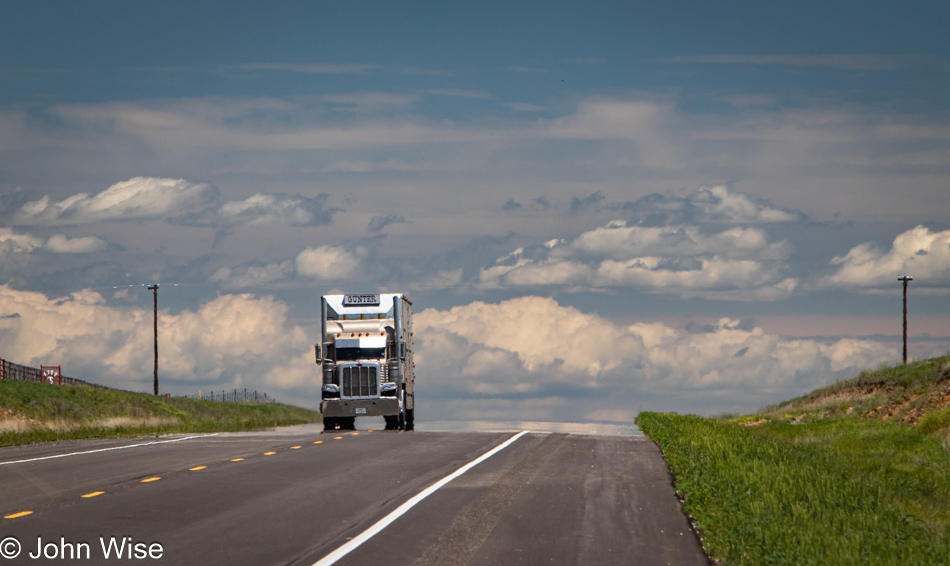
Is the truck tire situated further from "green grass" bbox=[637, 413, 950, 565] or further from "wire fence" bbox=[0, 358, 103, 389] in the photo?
"wire fence" bbox=[0, 358, 103, 389]

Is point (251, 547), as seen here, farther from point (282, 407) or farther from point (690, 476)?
point (282, 407)

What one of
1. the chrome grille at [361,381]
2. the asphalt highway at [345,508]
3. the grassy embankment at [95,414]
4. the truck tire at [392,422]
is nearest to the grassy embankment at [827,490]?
the asphalt highway at [345,508]

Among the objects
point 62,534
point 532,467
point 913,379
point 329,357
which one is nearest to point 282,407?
point 329,357

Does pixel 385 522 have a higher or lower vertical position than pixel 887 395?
higher

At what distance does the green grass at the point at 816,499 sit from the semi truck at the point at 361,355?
12.1 meters

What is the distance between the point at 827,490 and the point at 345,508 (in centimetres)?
677

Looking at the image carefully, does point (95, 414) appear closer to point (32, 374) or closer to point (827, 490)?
point (32, 374)

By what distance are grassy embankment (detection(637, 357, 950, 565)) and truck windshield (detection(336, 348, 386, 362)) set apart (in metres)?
9.40

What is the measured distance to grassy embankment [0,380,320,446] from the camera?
109 feet

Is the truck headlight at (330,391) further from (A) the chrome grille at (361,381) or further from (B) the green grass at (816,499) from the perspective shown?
(B) the green grass at (816,499)

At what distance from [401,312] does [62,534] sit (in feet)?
74.7

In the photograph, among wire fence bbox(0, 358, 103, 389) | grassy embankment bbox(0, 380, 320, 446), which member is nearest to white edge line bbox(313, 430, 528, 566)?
grassy embankment bbox(0, 380, 320, 446)

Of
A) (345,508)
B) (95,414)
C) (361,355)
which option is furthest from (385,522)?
(95,414)

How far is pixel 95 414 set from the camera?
158 ft
